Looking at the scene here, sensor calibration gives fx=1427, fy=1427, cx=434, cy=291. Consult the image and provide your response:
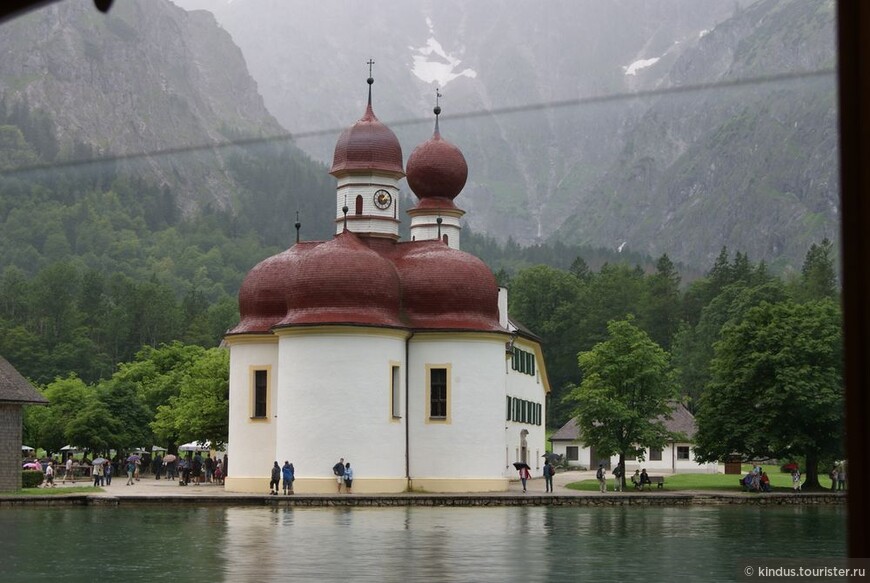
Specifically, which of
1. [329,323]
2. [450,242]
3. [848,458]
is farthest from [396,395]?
[848,458]

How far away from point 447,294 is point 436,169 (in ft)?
47.5

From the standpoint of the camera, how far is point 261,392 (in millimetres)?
56656

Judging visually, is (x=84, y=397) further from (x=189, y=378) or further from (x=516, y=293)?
(x=516, y=293)

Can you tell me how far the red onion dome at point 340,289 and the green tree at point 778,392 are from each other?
1368 centimetres

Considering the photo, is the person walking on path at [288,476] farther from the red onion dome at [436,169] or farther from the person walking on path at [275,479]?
the red onion dome at [436,169]

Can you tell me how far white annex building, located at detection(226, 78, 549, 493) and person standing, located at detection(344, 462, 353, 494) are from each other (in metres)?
0.49

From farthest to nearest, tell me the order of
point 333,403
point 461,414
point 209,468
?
1. point 209,468
2. point 461,414
3. point 333,403

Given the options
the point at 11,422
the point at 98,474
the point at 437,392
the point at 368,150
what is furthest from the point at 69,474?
the point at 437,392

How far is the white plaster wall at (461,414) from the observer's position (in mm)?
55094

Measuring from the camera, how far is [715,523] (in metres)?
36.6

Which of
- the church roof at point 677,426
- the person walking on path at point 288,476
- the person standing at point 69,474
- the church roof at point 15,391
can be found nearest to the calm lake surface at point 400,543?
the person walking on path at point 288,476

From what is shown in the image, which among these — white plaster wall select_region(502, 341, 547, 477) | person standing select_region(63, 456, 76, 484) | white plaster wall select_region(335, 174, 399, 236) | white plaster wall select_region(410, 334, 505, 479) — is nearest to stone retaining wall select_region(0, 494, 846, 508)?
white plaster wall select_region(410, 334, 505, 479)

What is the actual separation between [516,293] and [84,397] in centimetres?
6843

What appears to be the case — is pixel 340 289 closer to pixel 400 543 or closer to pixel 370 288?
pixel 370 288
